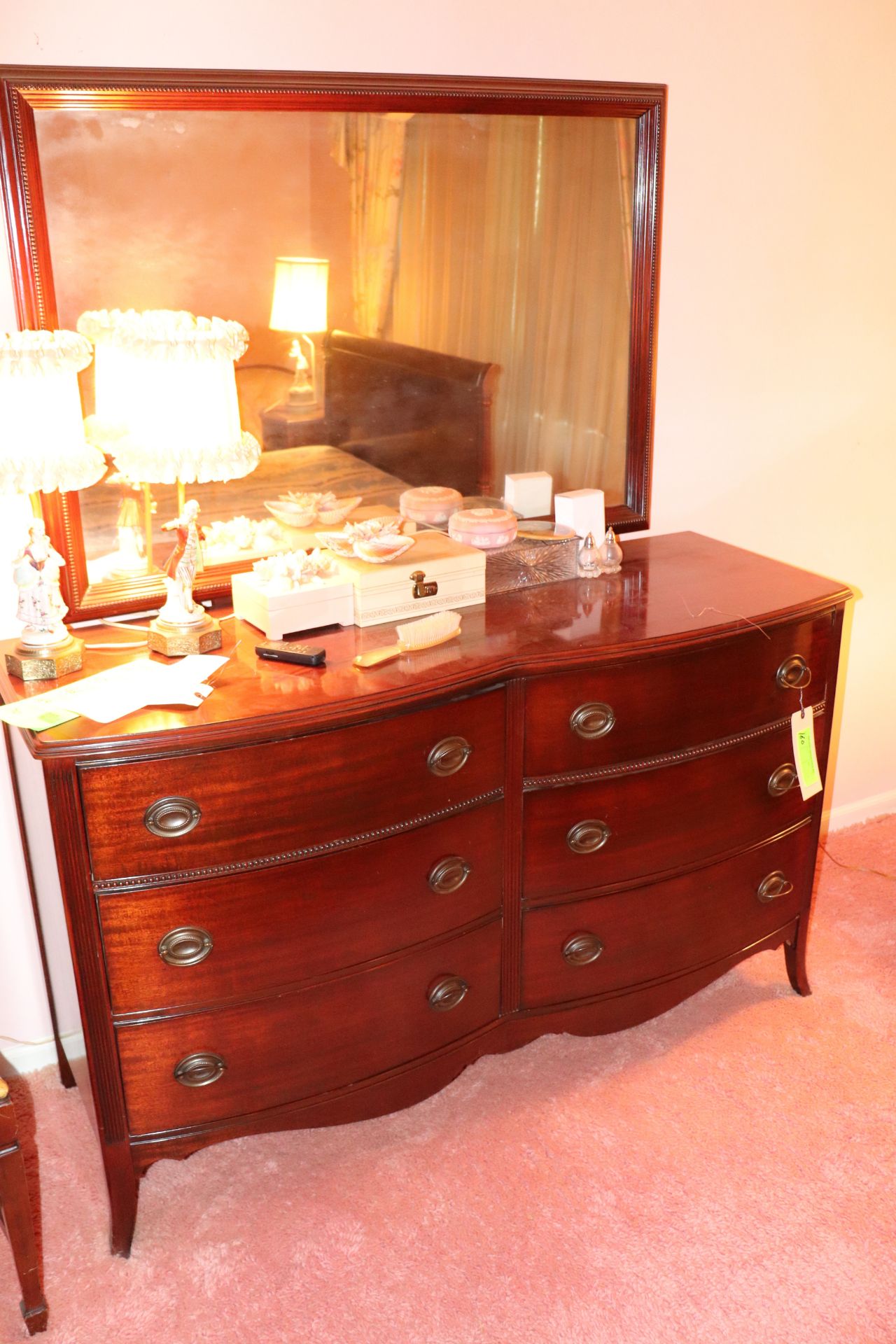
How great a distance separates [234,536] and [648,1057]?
1310mm

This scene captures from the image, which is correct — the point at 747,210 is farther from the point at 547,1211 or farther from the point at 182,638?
the point at 547,1211

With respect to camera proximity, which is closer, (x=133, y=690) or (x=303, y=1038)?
(x=133, y=690)

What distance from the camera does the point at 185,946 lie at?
1743 mm

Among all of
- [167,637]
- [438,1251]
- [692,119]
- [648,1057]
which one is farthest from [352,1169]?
[692,119]

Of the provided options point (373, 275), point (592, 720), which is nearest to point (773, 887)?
point (592, 720)

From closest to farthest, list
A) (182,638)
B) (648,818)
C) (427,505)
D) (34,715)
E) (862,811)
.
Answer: (34,715) → (182,638) → (648,818) → (427,505) → (862,811)

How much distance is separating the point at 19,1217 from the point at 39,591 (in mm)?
917

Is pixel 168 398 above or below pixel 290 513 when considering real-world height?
above

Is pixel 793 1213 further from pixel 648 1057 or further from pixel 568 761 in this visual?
pixel 568 761

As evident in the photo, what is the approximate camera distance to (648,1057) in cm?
233

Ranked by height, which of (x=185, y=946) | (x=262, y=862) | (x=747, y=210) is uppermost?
(x=747, y=210)

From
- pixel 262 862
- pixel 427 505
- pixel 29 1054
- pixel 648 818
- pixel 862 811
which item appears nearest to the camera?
pixel 262 862

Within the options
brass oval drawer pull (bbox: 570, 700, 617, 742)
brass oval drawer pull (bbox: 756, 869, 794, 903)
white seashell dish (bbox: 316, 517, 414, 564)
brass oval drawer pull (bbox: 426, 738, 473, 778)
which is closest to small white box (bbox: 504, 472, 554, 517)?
white seashell dish (bbox: 316, 517, 414, 564)

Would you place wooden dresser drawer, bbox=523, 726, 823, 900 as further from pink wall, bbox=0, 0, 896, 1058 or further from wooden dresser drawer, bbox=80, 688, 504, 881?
pink wall, bbox=0, 0, 896, 1058
